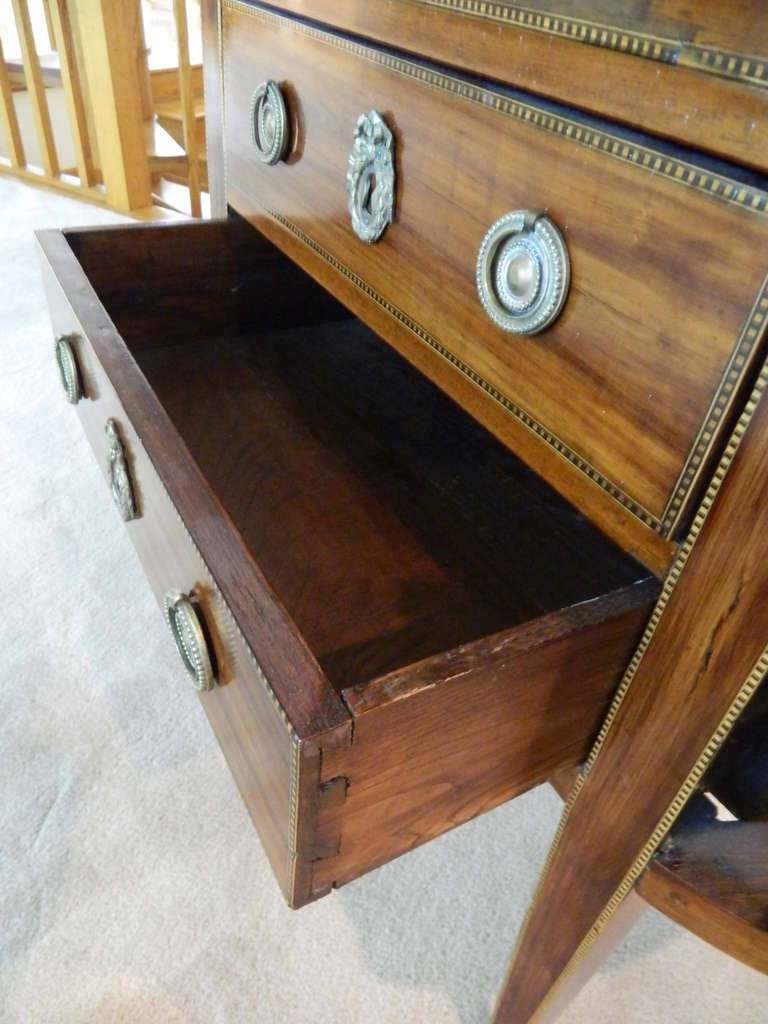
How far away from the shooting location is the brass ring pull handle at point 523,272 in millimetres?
332

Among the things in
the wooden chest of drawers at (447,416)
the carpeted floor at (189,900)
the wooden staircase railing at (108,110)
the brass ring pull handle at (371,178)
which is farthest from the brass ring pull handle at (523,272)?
the wooden staircase railing at (108,110)

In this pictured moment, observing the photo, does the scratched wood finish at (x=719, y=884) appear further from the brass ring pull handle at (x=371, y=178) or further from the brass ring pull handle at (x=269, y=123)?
the brass ring pull handle at (x=269, y=123)

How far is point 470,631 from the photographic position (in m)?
0.51

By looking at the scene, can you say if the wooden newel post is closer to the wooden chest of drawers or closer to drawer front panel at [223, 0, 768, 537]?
the wooden chest of drawers

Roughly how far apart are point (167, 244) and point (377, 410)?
260 mm

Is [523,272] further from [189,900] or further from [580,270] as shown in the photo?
[189,900]

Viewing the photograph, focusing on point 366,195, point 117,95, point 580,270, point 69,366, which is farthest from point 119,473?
point 117,95

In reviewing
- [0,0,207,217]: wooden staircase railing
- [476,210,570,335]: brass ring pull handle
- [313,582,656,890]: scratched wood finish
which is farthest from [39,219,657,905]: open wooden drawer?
[0,0,207,217]: wooden staircase railing

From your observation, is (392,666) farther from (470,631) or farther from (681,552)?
(681,552)

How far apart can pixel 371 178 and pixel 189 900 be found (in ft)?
1.97

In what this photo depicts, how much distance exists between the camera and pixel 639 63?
276mm

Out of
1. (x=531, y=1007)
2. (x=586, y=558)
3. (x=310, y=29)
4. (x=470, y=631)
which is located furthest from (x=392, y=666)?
(x=310, y=29)

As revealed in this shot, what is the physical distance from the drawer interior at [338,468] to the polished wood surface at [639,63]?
1.03 feet

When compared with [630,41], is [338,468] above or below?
below
